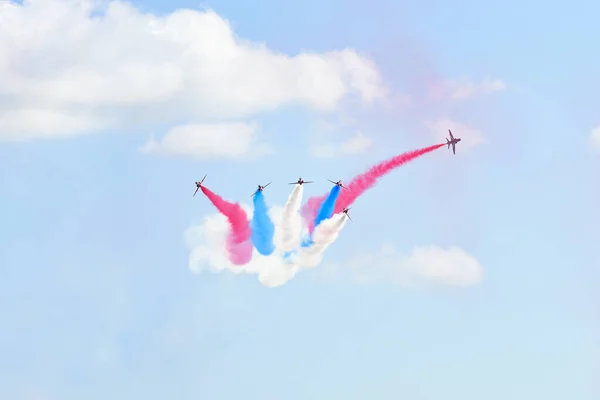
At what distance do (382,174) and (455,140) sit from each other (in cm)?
1192

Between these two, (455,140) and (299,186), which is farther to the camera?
(455,140)

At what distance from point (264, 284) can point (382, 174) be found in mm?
21084

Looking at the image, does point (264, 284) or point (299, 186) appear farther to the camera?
point (264, 284)

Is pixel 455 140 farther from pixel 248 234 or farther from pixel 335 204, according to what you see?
pixel 248 234

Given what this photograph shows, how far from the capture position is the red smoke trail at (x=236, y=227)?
526 feet

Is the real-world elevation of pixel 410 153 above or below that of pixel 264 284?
above

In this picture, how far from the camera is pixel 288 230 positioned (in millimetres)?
161000

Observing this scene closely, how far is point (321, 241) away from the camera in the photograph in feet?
530

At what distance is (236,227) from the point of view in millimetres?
162125

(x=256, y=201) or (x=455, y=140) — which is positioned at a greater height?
(x=455, y=140)

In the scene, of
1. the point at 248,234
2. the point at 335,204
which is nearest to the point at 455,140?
the point at 335,204

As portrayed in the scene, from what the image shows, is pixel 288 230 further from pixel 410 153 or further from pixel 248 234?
pixel 410 153

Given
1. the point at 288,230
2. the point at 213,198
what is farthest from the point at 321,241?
the point at 213,198

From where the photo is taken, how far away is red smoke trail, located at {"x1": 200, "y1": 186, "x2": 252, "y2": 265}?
160 metres
